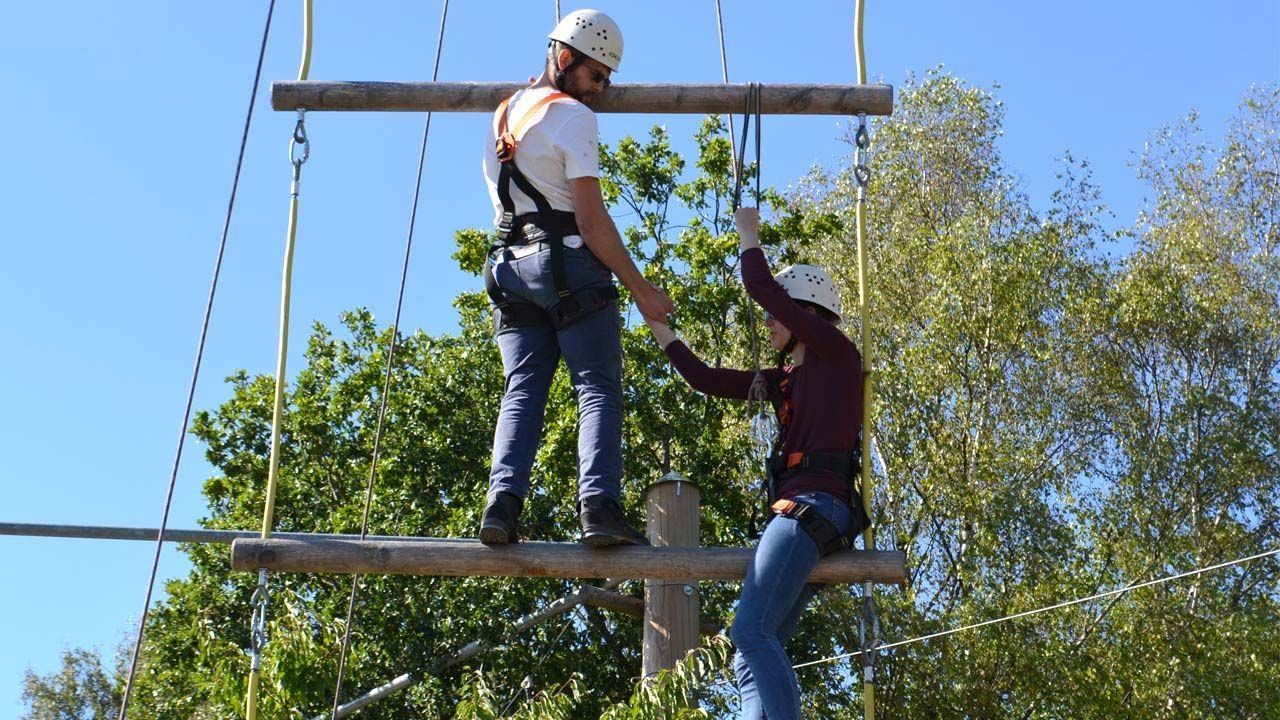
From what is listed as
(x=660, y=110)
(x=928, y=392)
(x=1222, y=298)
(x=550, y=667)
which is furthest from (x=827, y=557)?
(x=1222, y=298)

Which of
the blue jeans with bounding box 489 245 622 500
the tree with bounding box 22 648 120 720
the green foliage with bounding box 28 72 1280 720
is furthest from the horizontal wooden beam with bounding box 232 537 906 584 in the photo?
the tree with bounding box 22 648 120 720

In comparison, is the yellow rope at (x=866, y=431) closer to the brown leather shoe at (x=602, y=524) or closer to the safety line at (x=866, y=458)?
the safety line at (x=866, y=458)

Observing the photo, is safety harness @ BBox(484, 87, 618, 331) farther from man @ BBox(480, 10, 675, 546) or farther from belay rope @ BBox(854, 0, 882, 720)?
belay rope @ BBox(854, 0, 882, 720)

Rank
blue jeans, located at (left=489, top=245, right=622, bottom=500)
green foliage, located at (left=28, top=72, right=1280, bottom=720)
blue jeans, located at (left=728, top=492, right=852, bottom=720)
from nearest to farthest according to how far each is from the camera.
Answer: blue jeans, located at (left=728, top=492, right=852, bottom=720) → blue jeans, located at (left=489, top=245, right=622, bottom=500) → green foliage, located at (left=28, top=72, right=1280, bottom=720)

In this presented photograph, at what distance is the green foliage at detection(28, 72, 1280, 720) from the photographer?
16.8m

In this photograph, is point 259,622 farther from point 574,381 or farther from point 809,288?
point 809,288

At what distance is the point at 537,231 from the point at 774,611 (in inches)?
48.0

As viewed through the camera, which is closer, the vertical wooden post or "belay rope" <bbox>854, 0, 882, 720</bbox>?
"belay rope" <bbox>854, 0, 882, 720</bbox>

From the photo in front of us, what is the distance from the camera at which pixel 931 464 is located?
19906 millimetres

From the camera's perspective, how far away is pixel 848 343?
4.80 meters

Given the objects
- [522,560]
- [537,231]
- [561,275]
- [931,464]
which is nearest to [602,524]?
[522,560]

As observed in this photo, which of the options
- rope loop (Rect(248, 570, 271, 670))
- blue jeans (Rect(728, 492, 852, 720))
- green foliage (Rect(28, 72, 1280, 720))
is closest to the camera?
blue jeans (Rect(728, 492, 852, 720))

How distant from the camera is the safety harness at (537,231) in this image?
480cm

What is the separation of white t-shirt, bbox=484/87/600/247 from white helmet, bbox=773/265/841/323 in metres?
0.60
